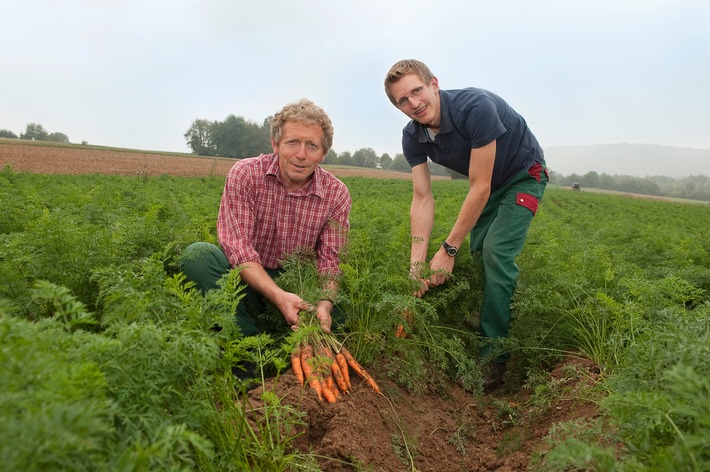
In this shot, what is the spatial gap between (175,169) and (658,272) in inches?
1193

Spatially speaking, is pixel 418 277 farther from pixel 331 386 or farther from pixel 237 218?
pixel 237 218

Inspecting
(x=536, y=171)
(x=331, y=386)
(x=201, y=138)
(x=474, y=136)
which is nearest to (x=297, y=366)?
(x=331, y=386)

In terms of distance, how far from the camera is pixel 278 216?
13.3 ft

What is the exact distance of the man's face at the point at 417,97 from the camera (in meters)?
4.00

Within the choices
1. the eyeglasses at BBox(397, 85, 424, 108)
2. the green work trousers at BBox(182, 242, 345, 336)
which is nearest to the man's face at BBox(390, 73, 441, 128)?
the eyeglasses at BBox(397, 85, 424, 108)

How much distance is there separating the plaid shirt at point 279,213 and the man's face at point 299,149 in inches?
6.4

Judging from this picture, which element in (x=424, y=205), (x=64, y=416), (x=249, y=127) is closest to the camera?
(x=64, y=416)

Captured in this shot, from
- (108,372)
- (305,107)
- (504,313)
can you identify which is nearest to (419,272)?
(504,313)

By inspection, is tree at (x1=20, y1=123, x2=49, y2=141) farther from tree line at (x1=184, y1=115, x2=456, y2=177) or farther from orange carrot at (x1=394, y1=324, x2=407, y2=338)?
orange carrot at (x1=394, y1=324, x2=407, y2=338)

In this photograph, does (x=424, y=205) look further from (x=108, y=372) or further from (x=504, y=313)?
(x=108, y=372)

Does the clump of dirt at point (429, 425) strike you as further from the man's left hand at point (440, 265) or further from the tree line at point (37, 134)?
the tree line at point (37, 134)

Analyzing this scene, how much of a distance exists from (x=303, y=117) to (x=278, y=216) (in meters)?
0.80

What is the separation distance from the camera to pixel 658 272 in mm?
6152

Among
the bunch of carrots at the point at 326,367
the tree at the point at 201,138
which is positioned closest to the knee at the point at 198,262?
the bunch of carrots at the point at 326,367
